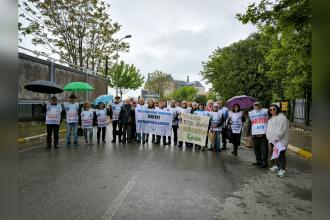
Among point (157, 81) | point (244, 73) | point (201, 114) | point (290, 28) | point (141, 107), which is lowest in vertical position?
point (201, 114)

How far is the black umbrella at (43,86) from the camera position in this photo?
35.1ft

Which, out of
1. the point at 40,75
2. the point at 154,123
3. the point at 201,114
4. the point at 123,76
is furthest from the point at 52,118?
the point at 123,76

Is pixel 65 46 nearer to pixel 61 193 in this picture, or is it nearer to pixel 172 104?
pixel 172 104

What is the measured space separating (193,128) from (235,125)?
202 centimetres

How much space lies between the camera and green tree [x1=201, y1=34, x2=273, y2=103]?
2595cm

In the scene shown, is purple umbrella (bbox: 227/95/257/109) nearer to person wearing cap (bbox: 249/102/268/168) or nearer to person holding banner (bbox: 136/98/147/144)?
person wearing cap (bbox: 249/102/268/168)

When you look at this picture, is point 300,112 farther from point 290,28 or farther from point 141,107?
point 290,28

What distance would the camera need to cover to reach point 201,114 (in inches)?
492

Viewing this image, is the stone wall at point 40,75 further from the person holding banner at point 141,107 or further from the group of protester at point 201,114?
the person holding banner at point 141,107

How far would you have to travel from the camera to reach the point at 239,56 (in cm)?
2778

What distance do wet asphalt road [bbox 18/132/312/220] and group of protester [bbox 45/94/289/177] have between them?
966mm

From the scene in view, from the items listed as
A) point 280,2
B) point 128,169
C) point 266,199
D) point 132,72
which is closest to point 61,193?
point 128,169

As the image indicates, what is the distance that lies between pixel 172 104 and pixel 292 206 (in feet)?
29.0

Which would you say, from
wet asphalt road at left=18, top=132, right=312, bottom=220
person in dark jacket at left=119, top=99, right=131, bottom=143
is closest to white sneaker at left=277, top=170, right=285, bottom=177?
wet asphalt road at left=18, top=132, right=312, bottom=220
